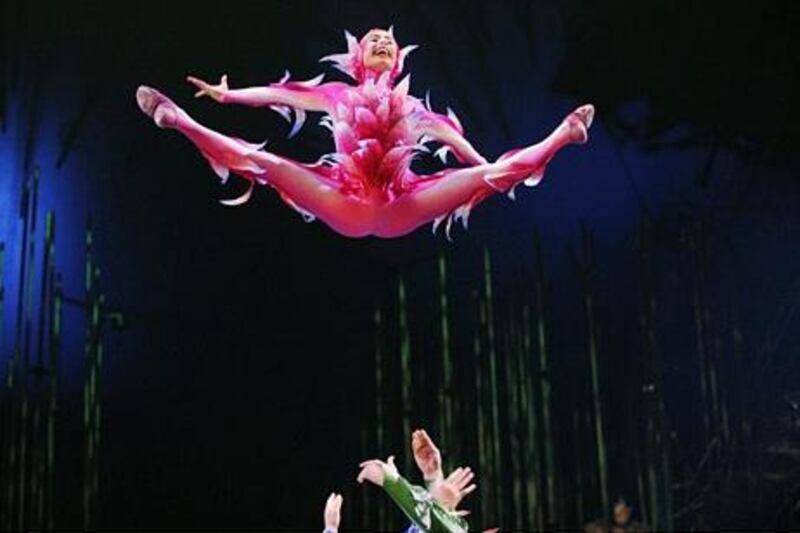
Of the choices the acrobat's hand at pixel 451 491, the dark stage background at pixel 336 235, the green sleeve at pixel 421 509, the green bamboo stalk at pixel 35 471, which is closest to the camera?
the green sleeve at pixel 421 509

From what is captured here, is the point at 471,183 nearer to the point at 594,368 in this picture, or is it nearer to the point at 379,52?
the point at 379,52

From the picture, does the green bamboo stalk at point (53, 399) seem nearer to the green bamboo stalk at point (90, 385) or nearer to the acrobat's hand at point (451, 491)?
the green bamboo stalk at point (90, 385)

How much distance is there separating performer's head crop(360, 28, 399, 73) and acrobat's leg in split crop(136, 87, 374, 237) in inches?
17.7

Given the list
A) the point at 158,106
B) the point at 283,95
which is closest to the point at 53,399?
the point at 158,106

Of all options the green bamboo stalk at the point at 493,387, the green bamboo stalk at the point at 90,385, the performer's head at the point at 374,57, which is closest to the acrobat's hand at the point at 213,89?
the performer's head at the point at 374,57

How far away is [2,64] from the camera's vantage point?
4676 mm

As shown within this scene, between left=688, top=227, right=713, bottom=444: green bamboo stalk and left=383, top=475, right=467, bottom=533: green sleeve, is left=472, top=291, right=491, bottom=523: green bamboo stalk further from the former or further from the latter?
left=383, top=475, right=467, bottom=533: green sleeve

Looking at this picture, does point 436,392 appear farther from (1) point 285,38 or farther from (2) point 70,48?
(2) point 70,48

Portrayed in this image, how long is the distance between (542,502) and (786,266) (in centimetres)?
136

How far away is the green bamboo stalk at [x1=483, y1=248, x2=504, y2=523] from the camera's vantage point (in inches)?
183

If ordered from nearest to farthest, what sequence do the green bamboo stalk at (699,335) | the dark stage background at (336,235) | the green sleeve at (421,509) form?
1. the green sleeve at (421,509)
2. the dark stage background at (336,235)
3. the green bamboo stalk at (699,335)

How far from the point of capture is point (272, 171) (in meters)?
4.64

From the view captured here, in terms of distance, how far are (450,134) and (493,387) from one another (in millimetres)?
959

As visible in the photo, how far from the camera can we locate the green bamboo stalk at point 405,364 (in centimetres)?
463
